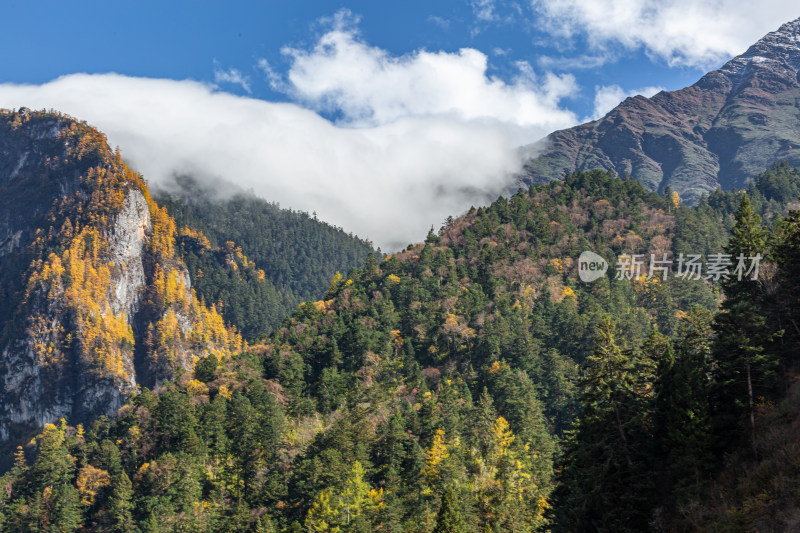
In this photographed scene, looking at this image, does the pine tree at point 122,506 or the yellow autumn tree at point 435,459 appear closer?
the yellow autumn tree at point 435,459

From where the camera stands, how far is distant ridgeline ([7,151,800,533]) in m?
40.0

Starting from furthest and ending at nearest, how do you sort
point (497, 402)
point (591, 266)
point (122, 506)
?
point (591, 266) → point (497, 402) → point (122, 506)

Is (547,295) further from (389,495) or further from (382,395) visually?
A: (389,495)

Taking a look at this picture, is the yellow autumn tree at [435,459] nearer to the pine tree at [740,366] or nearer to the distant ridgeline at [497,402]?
the distant ridgeline at [497,402]

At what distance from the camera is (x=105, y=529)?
8338cm

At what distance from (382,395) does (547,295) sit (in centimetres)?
4284

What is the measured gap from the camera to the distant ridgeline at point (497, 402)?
40.0m

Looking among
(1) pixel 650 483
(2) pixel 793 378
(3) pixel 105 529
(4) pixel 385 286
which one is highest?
(4) pixel 385 286

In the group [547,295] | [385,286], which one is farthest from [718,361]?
[385,286]

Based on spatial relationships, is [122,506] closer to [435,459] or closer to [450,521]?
[435,459]

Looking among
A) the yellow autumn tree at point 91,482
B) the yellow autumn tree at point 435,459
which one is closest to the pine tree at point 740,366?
the yellow autumn tree at point 435,459

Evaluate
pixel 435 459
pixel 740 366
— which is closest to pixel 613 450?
pixel 740 366

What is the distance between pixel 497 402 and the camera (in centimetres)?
10081

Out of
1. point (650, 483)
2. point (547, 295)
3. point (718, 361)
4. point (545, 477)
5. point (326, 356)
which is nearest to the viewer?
point (650, 483)
